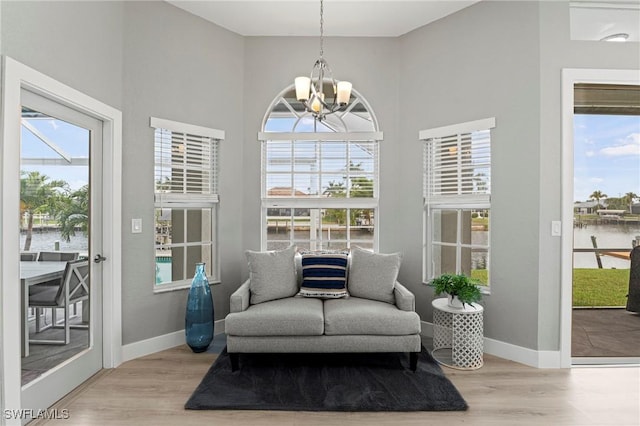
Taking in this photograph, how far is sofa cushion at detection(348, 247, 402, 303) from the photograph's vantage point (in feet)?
10.8

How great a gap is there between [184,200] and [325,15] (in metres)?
2.27

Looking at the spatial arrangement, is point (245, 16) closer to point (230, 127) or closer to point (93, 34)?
point (230, 127)

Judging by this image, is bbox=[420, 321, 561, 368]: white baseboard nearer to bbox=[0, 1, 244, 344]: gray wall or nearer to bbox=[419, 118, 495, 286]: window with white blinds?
bbox=[419, 118, 495, 286]: window with white blinds

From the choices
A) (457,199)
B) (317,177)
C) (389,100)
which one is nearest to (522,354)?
(457,199)

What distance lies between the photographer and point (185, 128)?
3486 millimetres

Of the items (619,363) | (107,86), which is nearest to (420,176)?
(619,363)

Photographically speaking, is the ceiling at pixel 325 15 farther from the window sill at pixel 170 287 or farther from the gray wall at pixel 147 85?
the window sill at pixel 170 287

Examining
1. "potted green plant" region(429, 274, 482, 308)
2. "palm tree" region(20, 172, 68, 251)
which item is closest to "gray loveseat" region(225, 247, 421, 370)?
"potted green plant" region(429, 274, 482, 308)

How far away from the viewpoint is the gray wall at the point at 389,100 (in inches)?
118

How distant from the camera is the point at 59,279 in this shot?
2.55m

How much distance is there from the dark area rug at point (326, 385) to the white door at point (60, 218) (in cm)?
94

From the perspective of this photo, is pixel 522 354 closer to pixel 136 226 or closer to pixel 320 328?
pixel 320 328

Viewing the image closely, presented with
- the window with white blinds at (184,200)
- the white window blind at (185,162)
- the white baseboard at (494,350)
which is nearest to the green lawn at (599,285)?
the white baseboard at (494,350)

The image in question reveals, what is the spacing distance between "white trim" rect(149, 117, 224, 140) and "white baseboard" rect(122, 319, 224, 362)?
1.93 metres
